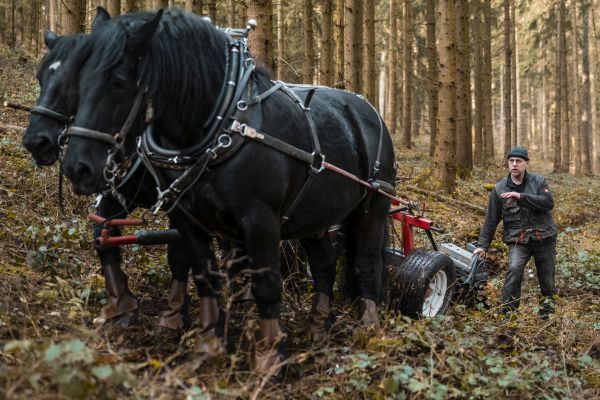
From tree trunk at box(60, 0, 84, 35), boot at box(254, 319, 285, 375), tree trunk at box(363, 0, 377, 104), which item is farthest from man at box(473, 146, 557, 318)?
tree trunk at box(363, 0, 377, 104)

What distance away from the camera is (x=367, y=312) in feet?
17.4

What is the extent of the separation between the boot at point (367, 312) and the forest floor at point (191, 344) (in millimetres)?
99

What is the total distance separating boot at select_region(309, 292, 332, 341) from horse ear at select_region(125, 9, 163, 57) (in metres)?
2.55

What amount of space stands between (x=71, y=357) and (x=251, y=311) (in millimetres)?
2594

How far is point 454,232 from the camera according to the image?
10578 millimetres

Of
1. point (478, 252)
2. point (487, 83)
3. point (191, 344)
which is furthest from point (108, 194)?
point (487, 83)

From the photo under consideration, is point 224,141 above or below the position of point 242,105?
below

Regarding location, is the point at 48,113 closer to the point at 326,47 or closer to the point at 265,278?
the point at 265,278

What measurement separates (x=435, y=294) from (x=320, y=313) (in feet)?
5.24

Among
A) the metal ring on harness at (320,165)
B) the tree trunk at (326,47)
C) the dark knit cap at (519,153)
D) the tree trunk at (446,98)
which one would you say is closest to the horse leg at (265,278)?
the metal ring on harness at (320,165)

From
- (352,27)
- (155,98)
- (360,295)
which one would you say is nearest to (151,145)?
(155,98)

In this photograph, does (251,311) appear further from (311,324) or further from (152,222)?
(152,222)

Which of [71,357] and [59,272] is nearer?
[71,357]

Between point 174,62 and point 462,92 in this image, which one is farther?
point 462,92
